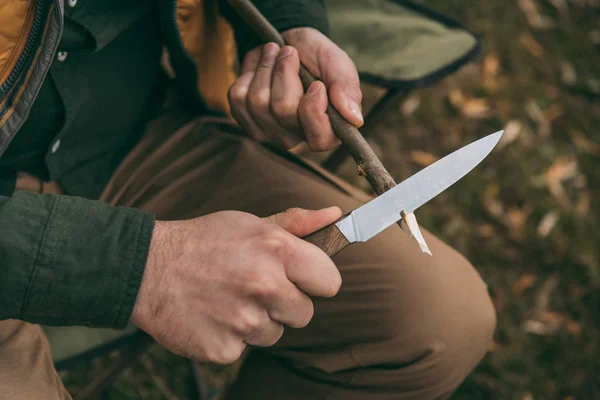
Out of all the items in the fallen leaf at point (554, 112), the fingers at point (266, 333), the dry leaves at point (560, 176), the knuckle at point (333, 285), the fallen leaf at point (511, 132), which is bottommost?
the dry leaves at point (560, 176)

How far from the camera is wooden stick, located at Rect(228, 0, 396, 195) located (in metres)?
0.81

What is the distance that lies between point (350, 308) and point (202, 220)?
35 centimetres

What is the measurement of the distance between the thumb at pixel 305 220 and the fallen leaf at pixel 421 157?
153 centimetres

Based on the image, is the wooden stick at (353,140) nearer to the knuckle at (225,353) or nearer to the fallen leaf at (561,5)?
the knuckle at (225,353)

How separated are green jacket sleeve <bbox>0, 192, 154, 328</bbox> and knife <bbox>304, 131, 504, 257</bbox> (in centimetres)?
24

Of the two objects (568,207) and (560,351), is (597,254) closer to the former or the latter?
(568,207)

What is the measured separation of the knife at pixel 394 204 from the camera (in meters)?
0.75

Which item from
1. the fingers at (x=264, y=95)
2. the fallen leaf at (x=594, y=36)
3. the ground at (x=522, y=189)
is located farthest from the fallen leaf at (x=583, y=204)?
the fingers at (x=264, y=95)

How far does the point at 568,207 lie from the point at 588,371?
0.64m

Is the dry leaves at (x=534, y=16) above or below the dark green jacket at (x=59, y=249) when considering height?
below

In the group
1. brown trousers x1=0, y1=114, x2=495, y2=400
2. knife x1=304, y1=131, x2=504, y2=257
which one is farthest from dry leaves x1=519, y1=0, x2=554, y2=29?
knife x1=304, y1=131, x2=504, y2=257

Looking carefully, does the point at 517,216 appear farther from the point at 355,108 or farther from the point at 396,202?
the point at 396,202

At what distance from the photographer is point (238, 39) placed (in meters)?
1.24

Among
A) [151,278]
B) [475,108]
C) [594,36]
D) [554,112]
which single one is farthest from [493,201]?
[151,278]
